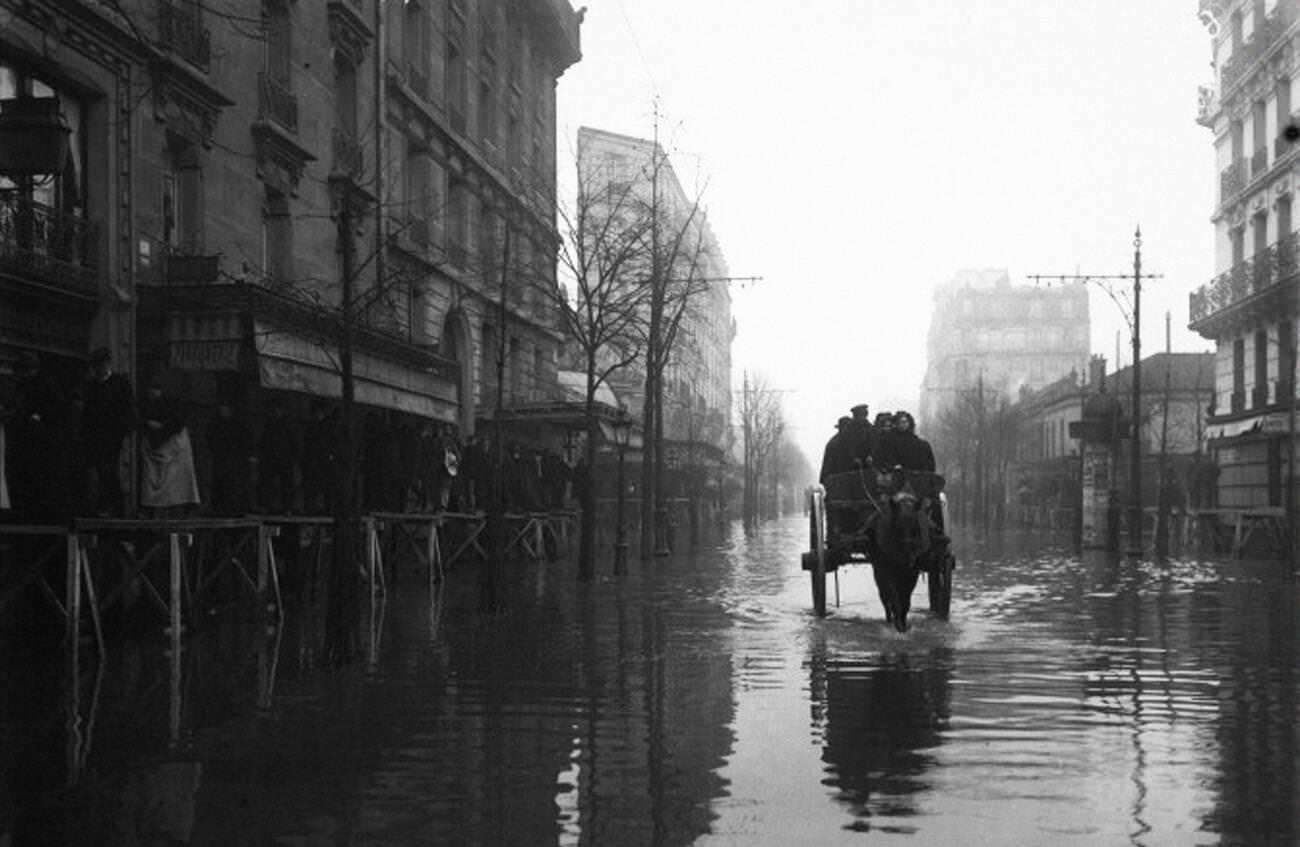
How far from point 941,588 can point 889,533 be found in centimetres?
176

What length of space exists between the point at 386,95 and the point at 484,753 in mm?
23431

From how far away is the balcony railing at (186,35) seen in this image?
64.3 ft

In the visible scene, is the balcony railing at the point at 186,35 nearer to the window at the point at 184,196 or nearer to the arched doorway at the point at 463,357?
the window at the point at 184,196

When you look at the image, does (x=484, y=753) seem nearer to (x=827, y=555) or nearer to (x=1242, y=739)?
(x=1242, y=739)

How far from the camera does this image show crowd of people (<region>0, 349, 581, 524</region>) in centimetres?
1174

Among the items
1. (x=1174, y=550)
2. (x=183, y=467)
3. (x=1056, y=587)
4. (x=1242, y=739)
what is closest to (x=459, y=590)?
(x=183, y=467)

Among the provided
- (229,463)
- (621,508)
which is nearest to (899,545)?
(229,463)

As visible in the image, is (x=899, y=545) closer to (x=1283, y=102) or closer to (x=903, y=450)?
(x=903, y=450)

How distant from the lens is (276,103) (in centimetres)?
2336

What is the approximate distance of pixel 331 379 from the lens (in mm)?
20297

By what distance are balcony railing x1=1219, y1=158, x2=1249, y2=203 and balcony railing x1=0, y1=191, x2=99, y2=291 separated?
31.6 metres

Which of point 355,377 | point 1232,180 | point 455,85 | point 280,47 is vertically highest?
point 455,85

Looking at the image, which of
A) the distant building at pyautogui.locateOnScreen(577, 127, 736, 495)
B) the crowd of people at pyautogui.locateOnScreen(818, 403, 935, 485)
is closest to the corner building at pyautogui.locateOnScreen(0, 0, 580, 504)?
the distant building at pyautogui.locateOnScreen(577, 127, 736, 495)

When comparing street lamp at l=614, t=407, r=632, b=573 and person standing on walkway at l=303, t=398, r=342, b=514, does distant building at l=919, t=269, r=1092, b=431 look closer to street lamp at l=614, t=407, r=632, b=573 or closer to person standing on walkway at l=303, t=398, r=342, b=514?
street lamp at l=614, t=407, r=632, b=573
